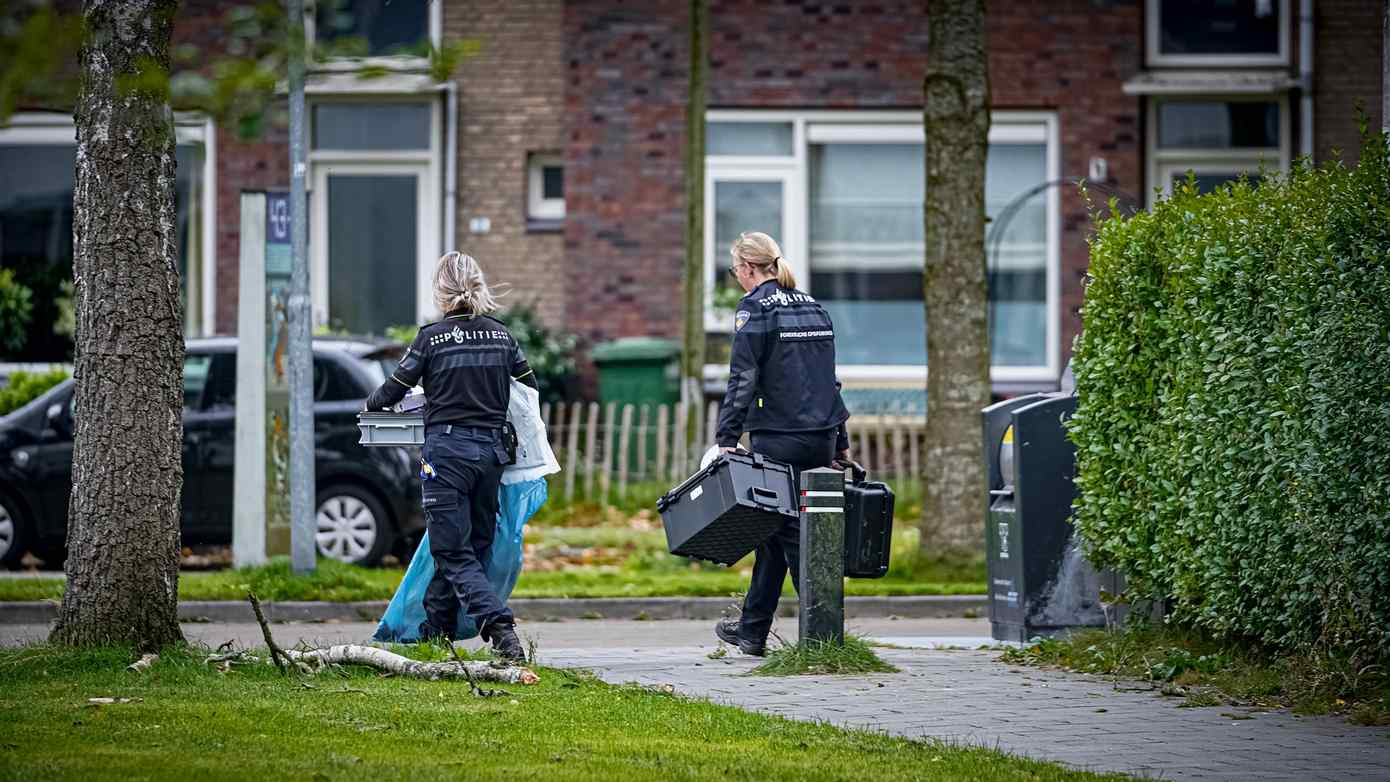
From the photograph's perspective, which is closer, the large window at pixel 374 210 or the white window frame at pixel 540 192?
the large window at pixel 374 210

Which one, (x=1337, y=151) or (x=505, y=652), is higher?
(x=1337, y=151)

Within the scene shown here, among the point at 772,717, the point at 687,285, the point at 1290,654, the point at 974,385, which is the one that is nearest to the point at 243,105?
the point at 772,717

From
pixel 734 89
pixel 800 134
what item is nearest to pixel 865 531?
pixel 800 134

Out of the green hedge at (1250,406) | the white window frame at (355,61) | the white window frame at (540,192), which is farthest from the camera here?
the white window frame at (540,192)

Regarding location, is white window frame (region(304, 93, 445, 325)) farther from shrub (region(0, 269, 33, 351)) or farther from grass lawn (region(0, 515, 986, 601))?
grass lawn (region(0, 515, 986, 601))

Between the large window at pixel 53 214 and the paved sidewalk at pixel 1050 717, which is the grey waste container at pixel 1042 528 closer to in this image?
the paved sidewalk at pixel 1050 717

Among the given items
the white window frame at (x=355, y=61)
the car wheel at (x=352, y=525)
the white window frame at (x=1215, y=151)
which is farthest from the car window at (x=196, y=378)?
the white window frame at (x=355, y=61)

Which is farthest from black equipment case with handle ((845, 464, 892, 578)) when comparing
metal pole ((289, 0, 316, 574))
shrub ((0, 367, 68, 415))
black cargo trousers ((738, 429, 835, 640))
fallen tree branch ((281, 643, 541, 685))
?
shrub ((0, 367, 68, 415))

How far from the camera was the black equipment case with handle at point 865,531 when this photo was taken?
8.88 metres

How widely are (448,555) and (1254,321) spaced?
12.0 ft

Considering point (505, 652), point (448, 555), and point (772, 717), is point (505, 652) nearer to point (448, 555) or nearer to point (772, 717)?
point (448, 555)

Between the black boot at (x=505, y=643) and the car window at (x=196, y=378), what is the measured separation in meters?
6.68

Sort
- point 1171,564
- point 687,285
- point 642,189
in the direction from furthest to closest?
point 642,189 < point 687,285 < point 1171,564

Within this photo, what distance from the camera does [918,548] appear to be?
1416cm
